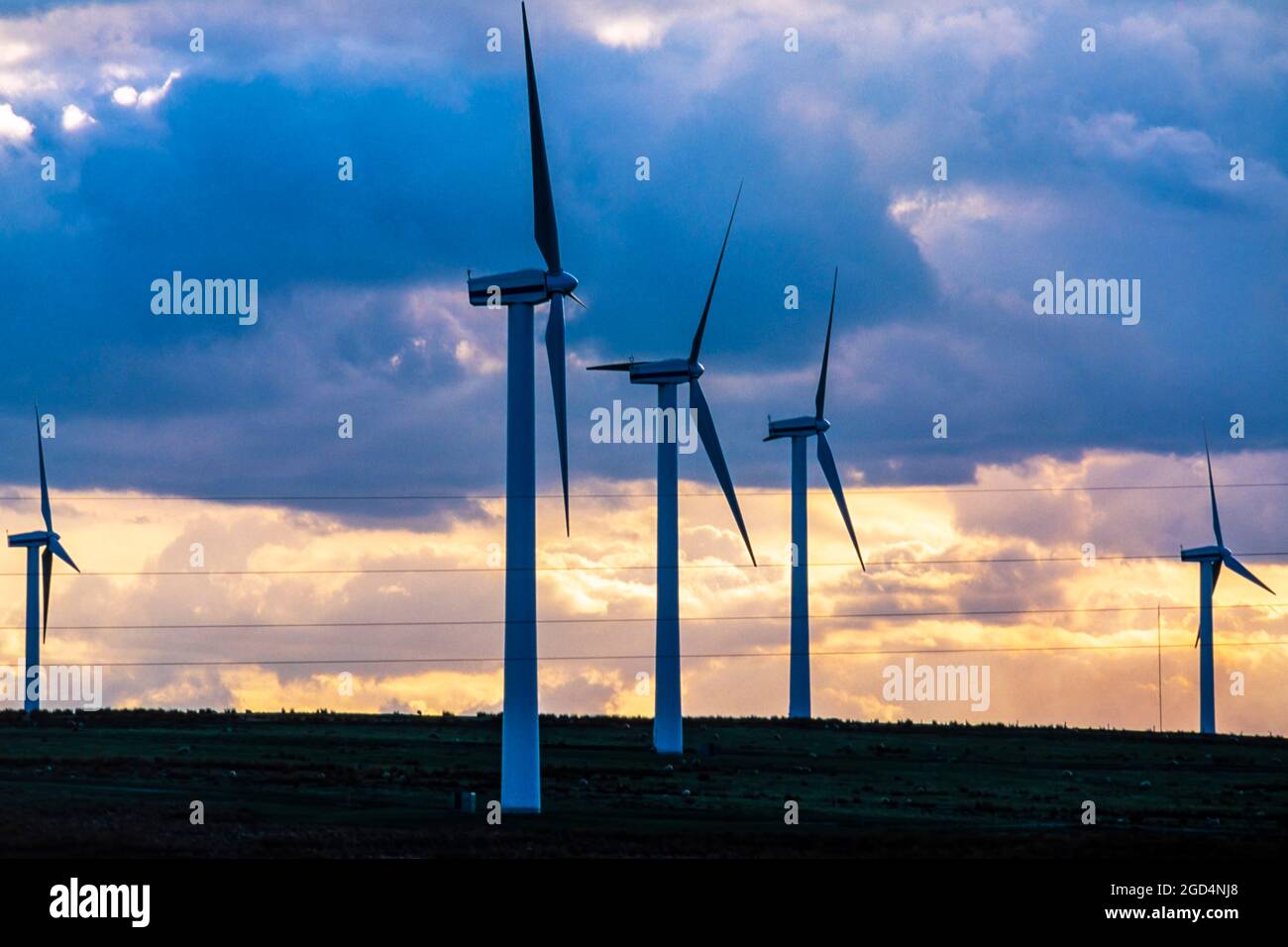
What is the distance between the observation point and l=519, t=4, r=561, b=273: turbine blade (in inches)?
3317

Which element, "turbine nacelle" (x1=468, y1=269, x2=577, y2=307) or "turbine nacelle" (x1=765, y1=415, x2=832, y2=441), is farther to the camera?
"turbine nacelle" (x1=765, y1=415, x2=832, y2=441)

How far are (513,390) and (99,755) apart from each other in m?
39.7

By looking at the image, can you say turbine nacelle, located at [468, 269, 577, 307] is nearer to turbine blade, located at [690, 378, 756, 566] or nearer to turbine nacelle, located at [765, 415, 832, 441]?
turbine blade, located at [690, 378, 756, 566]

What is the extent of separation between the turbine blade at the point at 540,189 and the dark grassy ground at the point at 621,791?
25.3 metres

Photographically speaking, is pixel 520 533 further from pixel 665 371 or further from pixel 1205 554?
pixel 1205 554

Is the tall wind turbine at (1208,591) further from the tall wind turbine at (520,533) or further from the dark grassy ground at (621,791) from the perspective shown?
the tall wind turbine at (520,533)

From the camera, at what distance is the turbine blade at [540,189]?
3317 inches

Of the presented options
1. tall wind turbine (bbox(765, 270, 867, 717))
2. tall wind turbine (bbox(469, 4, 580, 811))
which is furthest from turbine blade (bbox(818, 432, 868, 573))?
tall wind turbine (bbox(469, 4, 580, 811))

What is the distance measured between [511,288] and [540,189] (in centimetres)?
908

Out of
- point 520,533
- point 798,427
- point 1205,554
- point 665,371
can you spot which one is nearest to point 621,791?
point 520,533

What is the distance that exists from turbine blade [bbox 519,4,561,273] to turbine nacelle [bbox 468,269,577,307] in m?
2.53

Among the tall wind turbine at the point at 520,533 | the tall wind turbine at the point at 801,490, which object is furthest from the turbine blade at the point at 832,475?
the tall wind turbine at the point at 520,533
